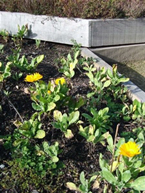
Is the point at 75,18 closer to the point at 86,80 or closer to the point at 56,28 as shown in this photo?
the point at 56,28

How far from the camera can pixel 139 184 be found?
2.06m

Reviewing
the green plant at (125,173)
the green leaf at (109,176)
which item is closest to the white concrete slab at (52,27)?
the green plant at (125,173)

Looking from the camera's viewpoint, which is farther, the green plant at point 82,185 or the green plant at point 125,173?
the green plant at point 82,185

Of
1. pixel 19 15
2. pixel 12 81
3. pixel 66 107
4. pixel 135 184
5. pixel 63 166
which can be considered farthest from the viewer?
pixel 19 15

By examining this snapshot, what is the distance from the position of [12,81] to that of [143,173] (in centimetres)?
200

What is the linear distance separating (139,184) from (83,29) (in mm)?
3533

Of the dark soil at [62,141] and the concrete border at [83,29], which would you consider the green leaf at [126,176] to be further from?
the concrete border at [83,29]

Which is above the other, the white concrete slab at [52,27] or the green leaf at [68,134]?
the white concrete slab at [52,27]

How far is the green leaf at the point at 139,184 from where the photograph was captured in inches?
80.3

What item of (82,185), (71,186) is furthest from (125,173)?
(71,186)

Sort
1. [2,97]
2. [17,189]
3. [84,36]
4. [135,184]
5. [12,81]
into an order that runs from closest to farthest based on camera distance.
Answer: [135,184] → [17,189] → [2,97] → [12,81] → [84,36]

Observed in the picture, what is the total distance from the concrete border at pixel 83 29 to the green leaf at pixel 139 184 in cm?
341

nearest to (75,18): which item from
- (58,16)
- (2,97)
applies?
(58,16)

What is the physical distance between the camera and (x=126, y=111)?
3.17 metres
